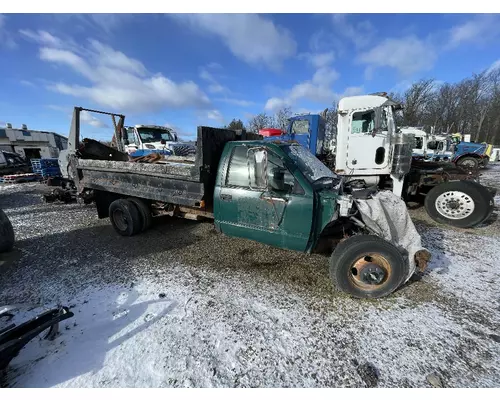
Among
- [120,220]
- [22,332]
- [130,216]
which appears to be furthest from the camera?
[120,220]

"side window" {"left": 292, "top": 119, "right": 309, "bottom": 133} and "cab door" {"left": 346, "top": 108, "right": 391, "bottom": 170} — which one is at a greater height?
"side window" {"left": 292, "top": 119, "right": 309, "bottom": 133}

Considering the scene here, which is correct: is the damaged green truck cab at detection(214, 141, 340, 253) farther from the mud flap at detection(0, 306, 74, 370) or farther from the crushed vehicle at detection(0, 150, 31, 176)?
the crushed vehicle at detection(0, 150, 31, 176)

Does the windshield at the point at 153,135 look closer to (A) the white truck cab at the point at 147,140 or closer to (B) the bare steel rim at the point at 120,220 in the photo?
(A) the white truck cab at the point at 147,140

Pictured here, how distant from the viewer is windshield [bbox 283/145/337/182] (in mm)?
3174

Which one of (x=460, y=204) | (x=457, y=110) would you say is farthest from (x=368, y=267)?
(x=457, y=110)

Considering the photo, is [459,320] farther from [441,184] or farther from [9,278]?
[9,278]

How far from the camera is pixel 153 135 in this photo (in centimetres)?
1145

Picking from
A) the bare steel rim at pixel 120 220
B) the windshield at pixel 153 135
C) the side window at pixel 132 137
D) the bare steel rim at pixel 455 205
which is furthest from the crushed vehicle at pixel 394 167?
the side window at pixel 132 137

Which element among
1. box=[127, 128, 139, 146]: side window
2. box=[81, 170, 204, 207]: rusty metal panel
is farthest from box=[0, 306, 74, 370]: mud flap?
box=[127, 128, 139, 146]: side window

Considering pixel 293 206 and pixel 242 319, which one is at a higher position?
pixel 293 206

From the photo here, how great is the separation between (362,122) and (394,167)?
1443mm

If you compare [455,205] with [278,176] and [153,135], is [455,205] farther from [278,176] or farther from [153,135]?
[153,135]

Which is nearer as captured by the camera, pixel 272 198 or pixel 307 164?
pixel 272 198

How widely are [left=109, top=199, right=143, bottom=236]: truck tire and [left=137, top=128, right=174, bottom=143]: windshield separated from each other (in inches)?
289
